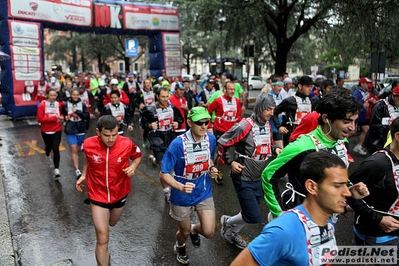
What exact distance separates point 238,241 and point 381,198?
6.94ft

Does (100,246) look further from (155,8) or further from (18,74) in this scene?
(155,8)

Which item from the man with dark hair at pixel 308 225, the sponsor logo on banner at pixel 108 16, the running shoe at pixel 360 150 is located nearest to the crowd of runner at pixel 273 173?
the man with dark hair at pixel 308 225

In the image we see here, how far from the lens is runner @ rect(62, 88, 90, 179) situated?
24.1 feet

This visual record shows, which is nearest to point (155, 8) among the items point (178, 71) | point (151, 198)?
point (178, 71)

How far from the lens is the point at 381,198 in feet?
8.86

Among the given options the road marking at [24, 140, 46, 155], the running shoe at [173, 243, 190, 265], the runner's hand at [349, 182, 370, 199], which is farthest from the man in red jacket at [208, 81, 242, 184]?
the road marking at [24, 140, 46, 155]

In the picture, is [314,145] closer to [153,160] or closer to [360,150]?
[153,160]

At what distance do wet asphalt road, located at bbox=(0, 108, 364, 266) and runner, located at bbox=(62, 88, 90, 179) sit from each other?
0.63 metres

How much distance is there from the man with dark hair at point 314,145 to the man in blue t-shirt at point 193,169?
0.94 metres

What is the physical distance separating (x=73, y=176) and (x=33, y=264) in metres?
3.65

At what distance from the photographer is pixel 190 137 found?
154 inches

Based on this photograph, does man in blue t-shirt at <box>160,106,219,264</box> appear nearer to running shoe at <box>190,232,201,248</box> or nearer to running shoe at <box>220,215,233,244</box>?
running shoe at <box>190,232,201,248</box>

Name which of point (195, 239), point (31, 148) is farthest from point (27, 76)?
point (195, 239)

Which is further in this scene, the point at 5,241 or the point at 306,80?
the point at 306,80
